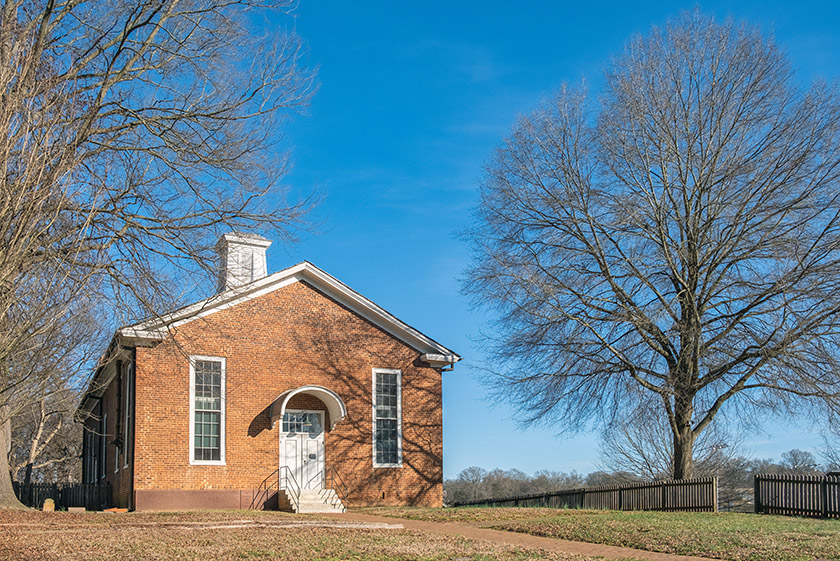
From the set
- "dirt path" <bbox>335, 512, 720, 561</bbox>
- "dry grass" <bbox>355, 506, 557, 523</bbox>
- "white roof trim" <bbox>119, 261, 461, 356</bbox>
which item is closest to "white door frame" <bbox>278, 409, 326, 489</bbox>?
"dry grass" <bbox>355, 506, 557, 523</bbox>

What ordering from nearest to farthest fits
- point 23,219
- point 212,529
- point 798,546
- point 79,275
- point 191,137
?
point 23,219
point 798,546
point 79,275
point 212,529
point 191,137

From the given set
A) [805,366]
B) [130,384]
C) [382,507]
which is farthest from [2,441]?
[805,366]

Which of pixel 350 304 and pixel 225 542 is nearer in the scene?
pixel 225 542

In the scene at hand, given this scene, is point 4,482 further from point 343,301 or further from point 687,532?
point 687,532

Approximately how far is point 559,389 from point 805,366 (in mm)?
6800

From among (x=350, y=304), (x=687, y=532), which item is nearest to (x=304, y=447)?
(x=350, y=304)

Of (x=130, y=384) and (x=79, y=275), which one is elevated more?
(x=79, y=275)

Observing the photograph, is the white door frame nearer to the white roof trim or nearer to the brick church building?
the brick church building

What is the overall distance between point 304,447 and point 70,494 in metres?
10.1

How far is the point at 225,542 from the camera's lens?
12.6 metres

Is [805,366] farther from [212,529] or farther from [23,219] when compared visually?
[23,219]

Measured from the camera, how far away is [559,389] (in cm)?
2506

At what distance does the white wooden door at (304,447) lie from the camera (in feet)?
80.2

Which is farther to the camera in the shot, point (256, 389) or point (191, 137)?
point (256, 389)
